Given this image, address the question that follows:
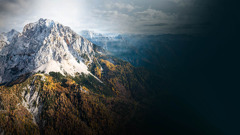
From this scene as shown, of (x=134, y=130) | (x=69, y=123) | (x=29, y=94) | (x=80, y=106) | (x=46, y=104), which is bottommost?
(x=134, y=130)

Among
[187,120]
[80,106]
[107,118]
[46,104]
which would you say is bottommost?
[187,120]

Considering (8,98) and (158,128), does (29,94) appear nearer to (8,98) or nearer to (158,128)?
(8,98)

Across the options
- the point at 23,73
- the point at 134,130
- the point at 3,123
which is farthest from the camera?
the point at 23,73

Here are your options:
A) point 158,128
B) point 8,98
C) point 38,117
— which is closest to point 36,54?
point 8,98

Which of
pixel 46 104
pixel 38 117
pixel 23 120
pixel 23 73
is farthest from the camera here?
pixel 23 73

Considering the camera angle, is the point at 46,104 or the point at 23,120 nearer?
the point at 23,120

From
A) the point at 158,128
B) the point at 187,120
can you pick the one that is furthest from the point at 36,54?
the point at 187,120

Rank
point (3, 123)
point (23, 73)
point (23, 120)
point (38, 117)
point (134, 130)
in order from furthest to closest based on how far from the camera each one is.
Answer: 1. point (23, 73)
2. point (134, 130)
3. point (38, 117)
4. point (23, 120)
5. point (3, 123)

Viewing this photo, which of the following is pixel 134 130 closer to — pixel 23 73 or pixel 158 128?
pixel 158 128

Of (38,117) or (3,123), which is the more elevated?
(3,123)

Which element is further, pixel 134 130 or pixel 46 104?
pixel 134 130
